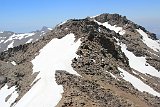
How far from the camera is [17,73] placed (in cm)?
6919

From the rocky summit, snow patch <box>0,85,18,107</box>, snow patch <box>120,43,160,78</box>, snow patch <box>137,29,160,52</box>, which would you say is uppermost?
the rocky summit

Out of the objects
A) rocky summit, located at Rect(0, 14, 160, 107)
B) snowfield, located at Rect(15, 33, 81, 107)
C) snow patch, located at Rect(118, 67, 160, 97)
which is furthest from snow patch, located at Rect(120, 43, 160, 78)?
snowfield, located at Rect(15, 33, 81, 107)

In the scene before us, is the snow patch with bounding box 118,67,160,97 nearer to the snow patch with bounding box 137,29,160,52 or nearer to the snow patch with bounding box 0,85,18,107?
the snow patch with bounding box 0,85,18,107

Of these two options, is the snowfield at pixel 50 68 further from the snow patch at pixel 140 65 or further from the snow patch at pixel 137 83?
the snow patch at pixel 140 65

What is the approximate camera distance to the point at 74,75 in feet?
170

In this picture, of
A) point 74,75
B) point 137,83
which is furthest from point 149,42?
point 74,75

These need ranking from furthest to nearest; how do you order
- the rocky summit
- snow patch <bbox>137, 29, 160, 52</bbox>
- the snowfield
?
snow patch <bbox>137, 29, 160, 52</bbox> < the rocky summit < the snowfield

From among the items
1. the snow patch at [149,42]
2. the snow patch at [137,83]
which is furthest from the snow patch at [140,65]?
the snow patch at [149,42]

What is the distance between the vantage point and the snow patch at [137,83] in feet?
214

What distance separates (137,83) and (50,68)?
19.0 metres

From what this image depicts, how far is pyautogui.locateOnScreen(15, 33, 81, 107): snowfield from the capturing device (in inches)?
1702

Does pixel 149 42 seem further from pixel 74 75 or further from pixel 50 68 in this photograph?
pixel 74 75

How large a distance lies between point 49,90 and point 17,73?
25480 mm

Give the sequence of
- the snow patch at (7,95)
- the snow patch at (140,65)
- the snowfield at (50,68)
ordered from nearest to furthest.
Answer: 1. the snowfield at (50,68)
2. the snow patch at (7,95)
3. the snow patch at (140,65)
